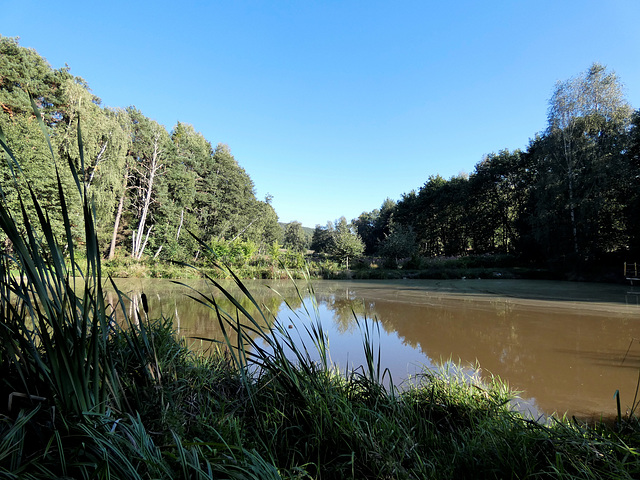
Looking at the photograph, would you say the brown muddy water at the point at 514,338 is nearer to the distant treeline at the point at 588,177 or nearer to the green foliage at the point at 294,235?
the distant treeline at the point at 588,177

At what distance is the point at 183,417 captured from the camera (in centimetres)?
135

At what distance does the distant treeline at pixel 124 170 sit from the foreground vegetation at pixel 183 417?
797 centimetres

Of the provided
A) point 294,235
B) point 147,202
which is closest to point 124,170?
point 147,202

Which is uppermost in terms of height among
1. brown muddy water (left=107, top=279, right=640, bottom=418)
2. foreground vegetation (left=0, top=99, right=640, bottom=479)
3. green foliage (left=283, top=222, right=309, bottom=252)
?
green foliage (left=283, top=222, right=309, bottom=252)

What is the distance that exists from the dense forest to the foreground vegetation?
316 inches

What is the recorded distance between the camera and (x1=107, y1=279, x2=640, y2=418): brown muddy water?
11.3ft

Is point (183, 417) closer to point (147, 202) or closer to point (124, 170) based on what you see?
point (124, 170)

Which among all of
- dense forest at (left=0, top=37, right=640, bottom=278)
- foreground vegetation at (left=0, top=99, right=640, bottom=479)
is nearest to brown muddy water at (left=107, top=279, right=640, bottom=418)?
foreground vegetation at (left=0, top=99, right=640, bottom=479)

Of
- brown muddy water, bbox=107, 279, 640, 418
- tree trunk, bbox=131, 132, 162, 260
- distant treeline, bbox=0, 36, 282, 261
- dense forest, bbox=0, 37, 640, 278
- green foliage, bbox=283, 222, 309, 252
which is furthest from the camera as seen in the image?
green foliage, bbox=283, 222, 309, 252

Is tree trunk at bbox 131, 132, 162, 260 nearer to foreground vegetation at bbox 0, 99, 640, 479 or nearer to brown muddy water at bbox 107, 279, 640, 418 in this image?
brown muddy water at bbox 107, 279, 640, 418

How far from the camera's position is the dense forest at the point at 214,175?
1412 cm

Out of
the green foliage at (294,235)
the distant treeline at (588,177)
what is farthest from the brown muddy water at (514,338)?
the green foliage at (294,235)

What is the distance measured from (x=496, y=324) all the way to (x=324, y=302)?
5180 mm

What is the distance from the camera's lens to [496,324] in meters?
6.60
